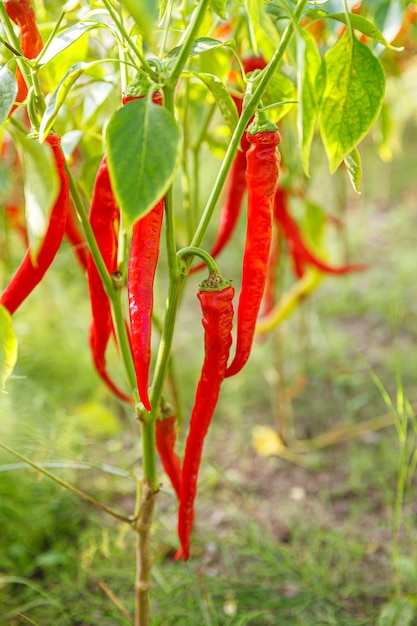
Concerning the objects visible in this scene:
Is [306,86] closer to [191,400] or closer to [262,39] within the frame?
[262,39]

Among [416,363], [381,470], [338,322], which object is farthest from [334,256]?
[381,470]

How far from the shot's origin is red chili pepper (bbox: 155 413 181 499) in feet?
2.98

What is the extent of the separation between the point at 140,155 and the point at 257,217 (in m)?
0.27

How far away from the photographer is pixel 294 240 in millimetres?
1518

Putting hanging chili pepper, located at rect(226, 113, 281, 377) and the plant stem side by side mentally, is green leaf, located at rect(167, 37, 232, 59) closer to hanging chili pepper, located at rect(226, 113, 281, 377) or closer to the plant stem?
hanging chili pepper, located at rect(226, 113, 281, 377)

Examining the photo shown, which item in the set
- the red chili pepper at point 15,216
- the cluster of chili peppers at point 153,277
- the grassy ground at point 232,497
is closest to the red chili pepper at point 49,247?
the cluster of chili peppers at point 153,277

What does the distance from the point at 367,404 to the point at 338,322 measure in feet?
2.36

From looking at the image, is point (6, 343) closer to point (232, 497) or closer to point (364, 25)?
point (364, 25)

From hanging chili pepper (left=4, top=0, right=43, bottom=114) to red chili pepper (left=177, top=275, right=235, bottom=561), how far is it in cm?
34

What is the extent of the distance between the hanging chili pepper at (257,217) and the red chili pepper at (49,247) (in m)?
0.21

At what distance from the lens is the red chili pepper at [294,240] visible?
1451mm

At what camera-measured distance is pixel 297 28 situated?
539 mm

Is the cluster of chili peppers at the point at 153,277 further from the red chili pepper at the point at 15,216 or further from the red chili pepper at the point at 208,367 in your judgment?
the red chili pepper at the point at 15,216

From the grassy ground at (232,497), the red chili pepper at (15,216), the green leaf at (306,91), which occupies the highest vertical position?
the green leaf at (306,91)
